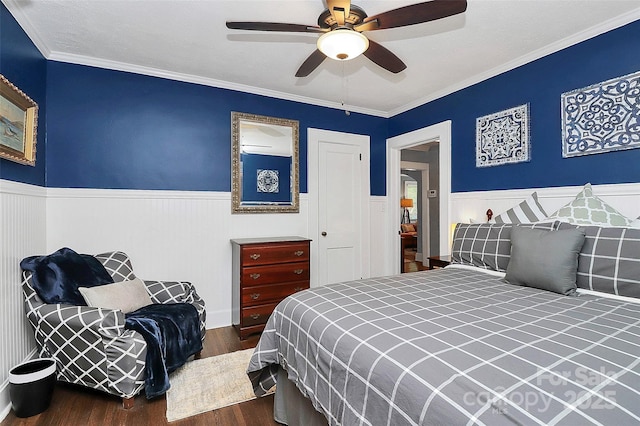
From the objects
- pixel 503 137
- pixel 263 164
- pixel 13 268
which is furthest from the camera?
pixel 263 164

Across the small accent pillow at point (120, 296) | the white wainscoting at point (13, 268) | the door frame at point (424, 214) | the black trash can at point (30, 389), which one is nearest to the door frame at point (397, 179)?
the door frame at point (424, 214)

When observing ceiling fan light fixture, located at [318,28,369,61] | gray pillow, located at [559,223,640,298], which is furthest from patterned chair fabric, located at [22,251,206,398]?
gray pillow, located at [559,223,640,298]

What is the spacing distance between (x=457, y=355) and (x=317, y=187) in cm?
314

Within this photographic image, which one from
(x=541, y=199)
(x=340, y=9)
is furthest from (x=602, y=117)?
(x=340, y=9)

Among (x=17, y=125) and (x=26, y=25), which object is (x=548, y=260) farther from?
(x=26, y=25)

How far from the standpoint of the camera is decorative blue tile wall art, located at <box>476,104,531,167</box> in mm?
2812

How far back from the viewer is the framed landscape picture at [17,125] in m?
1.91

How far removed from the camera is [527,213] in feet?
8.16

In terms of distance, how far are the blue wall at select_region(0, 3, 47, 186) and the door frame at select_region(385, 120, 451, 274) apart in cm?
382

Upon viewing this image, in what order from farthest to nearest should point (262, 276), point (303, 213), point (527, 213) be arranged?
point (303, 213) < point (262, 276) < point (527, 213)

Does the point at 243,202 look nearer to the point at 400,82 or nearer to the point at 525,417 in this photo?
the point at 400,82

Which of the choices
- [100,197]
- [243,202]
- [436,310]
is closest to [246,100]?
[243,202]

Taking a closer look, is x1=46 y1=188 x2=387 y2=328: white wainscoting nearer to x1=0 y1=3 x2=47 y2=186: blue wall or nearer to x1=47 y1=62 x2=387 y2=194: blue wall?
x1=47 y1=62 x2=387 y2=194: blue wall

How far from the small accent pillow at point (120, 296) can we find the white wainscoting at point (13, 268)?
1.29ft
